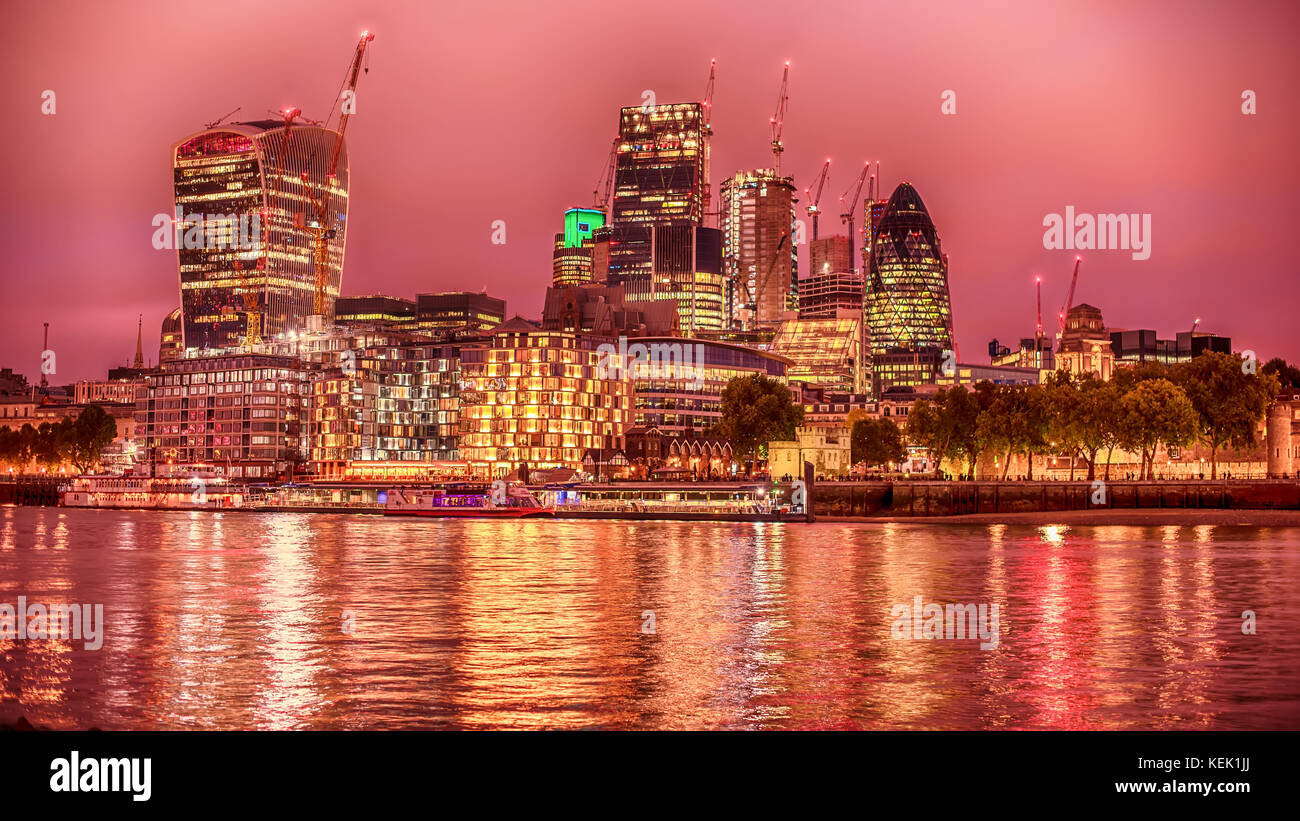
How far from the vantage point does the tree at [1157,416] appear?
435 feet

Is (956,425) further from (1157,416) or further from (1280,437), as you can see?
(1280,437)

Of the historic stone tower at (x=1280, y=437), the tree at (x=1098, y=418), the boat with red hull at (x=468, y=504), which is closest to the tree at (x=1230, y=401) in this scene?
the tree at (x=1098, y=418)

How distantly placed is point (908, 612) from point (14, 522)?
391 feet

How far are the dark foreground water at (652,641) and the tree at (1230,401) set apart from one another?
194ft

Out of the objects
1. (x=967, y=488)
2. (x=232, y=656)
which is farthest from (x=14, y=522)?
(x=232, y=656)

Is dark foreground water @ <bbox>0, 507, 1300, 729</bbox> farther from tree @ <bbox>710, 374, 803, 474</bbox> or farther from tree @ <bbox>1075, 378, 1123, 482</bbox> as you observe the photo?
tree @ <bbox>710, 374, 803, 474</bbox>

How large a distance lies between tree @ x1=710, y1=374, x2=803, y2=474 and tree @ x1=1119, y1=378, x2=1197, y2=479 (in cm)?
5756

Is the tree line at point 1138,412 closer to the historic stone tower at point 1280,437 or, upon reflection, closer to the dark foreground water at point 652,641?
the historic stone tower at point 1280,437

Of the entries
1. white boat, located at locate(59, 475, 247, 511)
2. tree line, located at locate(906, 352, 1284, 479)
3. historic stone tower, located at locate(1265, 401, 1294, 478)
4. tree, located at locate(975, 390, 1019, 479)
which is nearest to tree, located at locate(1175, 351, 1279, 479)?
tree line, located at locate(906, 352, 1284, 479)

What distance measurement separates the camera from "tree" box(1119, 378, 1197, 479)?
132 m

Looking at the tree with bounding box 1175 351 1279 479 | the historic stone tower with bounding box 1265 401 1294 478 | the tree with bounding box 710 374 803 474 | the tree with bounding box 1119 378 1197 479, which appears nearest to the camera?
the tree with bounding box 1119 378 1197 479

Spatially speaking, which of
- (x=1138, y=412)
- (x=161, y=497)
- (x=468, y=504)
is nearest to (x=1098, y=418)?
(x=1138, y=412)

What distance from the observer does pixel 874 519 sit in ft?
455
